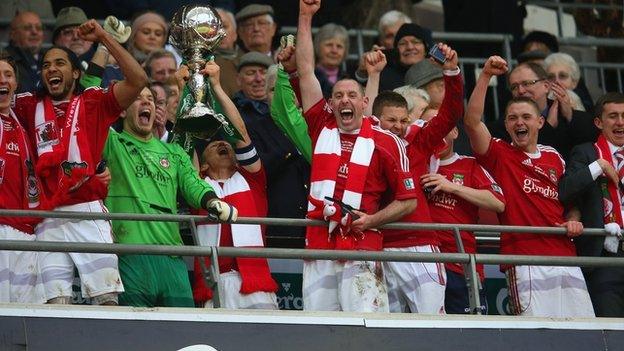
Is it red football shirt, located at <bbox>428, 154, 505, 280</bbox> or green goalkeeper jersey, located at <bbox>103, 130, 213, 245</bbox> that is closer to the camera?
green goalkeeper jersey, located at <bbox>103, 130, 213, 245</bbox>

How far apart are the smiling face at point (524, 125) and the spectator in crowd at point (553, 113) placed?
3.44 ft

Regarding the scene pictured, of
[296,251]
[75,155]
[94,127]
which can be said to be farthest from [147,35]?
[296,251]

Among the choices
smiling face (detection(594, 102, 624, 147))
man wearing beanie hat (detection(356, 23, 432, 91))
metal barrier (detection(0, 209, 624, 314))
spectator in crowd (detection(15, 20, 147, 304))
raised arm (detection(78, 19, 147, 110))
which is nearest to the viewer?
metal barrier (detection(0, 209, 624, 314))

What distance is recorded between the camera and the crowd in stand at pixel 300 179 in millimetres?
10930

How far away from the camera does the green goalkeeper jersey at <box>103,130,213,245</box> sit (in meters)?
11.1

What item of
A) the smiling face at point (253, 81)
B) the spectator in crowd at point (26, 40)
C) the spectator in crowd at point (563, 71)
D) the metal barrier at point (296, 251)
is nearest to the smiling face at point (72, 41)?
the spectator in crowd at point (26, 40)

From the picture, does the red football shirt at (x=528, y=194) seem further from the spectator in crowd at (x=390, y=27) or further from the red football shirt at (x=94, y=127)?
the spectator in crowd at (x=390, y=27)

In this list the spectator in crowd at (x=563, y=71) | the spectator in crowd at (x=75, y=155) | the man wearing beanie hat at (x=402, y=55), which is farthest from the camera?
the spectator in crowd at (x=563, y=71)

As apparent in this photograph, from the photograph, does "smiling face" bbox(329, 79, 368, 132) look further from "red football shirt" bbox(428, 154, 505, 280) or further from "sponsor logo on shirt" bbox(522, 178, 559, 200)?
"sponsor logo on shirt" bbox(522, 178, 559, 200)

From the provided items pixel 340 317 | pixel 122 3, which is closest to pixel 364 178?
pixel 340 317

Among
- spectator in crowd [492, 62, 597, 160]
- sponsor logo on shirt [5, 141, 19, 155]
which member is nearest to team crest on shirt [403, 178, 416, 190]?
spectator in crowd [492, 62, 597, 160]

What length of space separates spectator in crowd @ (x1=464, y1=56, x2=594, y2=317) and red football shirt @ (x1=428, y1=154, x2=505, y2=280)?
0.47 ft

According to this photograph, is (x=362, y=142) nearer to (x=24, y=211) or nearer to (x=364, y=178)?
(x=364, y=178)

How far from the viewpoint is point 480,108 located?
1175 cm
